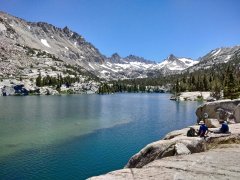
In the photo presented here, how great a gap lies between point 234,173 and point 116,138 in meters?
42.5

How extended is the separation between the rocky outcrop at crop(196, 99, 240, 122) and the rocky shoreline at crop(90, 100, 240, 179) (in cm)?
2098

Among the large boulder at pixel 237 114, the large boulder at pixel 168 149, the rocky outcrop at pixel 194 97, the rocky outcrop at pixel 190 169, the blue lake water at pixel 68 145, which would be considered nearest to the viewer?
the rocky outcrop at pixel 190 169

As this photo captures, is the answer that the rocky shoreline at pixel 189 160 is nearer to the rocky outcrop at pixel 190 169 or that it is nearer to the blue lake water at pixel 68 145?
the rocky outcrop at pixel 190 169

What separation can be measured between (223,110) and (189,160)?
109 ft

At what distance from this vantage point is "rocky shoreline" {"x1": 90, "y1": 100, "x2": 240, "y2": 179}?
21344mm

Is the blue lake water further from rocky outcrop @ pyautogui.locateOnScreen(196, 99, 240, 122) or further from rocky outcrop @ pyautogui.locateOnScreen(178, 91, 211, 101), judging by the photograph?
rocky outcrop @ pyautogui.locateOnScreen(178, 91, 211, 101)

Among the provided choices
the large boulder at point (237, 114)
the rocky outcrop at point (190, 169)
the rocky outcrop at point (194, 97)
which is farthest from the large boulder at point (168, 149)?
the rocky outcrop at point (194, 97)

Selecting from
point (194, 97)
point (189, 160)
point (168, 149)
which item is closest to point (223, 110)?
point (168, 149)

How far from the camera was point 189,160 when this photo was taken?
960 inches

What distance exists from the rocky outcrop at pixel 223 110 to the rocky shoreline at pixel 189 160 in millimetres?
20979

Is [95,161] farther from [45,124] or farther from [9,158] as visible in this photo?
[45,124]

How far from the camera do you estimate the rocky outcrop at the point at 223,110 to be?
51969 millimetres

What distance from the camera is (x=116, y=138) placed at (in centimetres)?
6228

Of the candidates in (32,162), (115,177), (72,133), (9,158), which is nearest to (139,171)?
(115,177)
